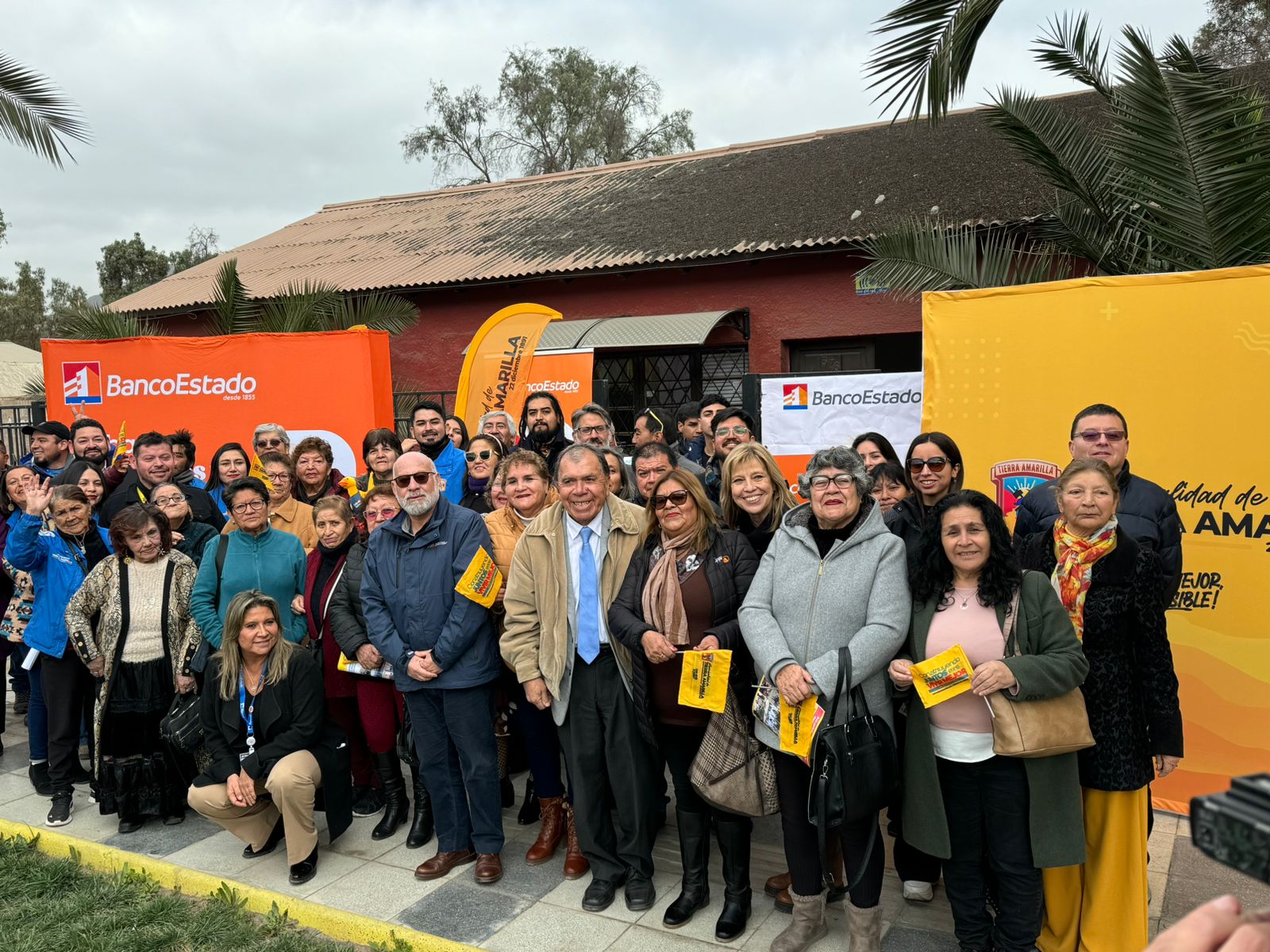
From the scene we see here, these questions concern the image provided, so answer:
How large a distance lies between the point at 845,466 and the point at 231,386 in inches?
258

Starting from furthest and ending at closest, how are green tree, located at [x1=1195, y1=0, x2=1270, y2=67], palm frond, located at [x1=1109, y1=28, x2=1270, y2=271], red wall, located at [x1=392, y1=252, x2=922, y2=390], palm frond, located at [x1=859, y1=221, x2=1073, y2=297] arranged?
green tree, located at [x1=1195, y1=0, x2=1270, y2=67] → red wall, located at [x1=392, y1=252, x2=922, y2=390] → palm frond, located at [x1=859, y1=221, x2=1073, y2=297] → palm frond, located at [x1=1109, y1=28, x2=1270, y2=271]

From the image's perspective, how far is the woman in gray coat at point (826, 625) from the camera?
3.43 meters

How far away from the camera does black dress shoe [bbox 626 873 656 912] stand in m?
4.06

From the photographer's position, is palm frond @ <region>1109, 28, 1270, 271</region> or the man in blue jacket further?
palm frond @ <region>1109, 28, 1270, 271</region>

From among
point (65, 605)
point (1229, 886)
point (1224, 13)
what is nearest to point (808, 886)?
point (1229, 886)

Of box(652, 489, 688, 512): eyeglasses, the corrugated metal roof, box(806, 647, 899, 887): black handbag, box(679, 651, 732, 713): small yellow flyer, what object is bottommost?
box(806, 647, 899, 887): black handbag

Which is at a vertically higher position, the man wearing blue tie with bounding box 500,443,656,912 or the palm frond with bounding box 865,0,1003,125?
the palm frond with bounding box 865,0,1003,125

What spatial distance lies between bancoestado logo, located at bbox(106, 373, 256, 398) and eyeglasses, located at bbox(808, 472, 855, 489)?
6303 mm

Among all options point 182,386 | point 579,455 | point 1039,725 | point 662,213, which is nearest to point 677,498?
point 579,455

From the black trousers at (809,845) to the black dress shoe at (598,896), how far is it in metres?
0.86

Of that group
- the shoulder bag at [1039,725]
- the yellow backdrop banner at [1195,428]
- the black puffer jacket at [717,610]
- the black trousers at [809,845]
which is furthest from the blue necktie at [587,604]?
the yellow backdrop banner at [1195,428]

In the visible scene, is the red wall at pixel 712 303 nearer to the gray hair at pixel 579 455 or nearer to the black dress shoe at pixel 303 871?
the gray hair at pixel 579 455

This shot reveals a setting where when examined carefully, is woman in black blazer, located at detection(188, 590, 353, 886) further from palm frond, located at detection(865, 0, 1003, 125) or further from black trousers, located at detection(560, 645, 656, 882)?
palm frond, located at detection(865, 0, 1003, 125)

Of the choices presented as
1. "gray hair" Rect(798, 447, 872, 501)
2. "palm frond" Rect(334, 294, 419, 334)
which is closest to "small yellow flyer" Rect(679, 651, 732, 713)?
"gray hair" Rect(798, 447, 872, 501)
